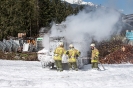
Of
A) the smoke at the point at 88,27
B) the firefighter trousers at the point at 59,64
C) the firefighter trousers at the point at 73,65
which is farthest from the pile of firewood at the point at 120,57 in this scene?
the firefighter trousers at the point at 59,64

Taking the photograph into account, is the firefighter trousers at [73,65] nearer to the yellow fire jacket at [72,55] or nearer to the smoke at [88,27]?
the yellow fire jacket at [72,55]

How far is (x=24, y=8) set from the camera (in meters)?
48.3

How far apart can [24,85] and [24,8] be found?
35.5m

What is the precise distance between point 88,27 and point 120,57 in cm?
446

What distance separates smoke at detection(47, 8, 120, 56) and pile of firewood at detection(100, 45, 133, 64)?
1.68 meters

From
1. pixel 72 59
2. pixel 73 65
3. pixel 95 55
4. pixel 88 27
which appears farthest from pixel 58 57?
pixel 88 27

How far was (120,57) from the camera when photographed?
83.1 ft

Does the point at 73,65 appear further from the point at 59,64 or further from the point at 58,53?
the point at 58,53

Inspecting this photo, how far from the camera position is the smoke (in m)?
21.7

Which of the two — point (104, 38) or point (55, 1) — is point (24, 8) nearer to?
point (55, 1)

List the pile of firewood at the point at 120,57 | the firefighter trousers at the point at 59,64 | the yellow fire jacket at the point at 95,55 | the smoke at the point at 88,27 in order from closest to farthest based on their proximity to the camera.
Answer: the firefighter trousers at the point at 59,64 < the yellow fire jacket at the point at 95,55 < the smoke at the point at 88,27 < the pile of firewood at the point at 120,57

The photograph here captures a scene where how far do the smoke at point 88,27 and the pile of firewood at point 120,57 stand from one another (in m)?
1.68

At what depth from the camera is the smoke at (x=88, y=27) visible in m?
21.7

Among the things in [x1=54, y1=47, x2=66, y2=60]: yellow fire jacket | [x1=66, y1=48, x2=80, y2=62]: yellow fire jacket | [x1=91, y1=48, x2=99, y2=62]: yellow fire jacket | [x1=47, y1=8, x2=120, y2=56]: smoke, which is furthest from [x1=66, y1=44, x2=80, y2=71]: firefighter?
[x1=47, y1=8, x2=120, y2=56]: smoke
